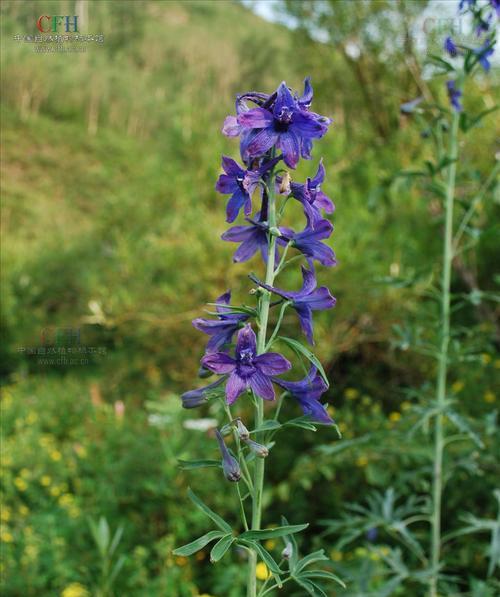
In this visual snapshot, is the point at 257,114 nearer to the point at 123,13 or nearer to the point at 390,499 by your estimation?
the point at 390,499

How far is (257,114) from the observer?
105cm

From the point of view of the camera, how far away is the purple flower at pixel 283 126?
105cm

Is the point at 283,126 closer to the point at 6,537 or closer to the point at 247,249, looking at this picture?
the point at 247,249

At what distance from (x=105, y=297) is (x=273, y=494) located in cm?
196

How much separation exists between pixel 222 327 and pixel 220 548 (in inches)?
14.6

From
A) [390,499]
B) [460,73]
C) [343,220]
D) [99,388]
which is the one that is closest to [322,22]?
[343,220]

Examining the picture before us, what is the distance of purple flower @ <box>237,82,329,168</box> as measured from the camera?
1.05 m

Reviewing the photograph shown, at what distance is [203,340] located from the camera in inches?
168

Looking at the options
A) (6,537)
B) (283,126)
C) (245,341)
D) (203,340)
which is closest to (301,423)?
(245,341)

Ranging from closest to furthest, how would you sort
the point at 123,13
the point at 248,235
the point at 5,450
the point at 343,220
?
1. the point at 248,235
2. the point at 5,450
3. the point at 343,220
4. the point at 123,13

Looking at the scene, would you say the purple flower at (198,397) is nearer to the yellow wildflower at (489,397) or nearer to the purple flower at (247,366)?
the purple flower at (247,366)

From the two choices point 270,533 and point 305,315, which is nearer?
point 270,533

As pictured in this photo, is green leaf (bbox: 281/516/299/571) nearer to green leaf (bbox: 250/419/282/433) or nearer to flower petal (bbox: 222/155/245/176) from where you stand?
green leaf (bbox: 250/419/282/433)

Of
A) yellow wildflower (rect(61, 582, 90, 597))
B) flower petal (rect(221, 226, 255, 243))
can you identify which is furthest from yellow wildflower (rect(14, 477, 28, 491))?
flower petal (rect(221, 226, 255, 243))
